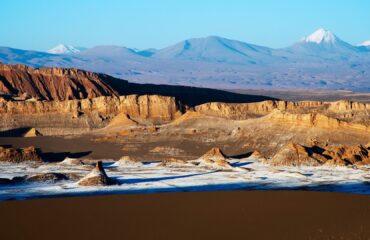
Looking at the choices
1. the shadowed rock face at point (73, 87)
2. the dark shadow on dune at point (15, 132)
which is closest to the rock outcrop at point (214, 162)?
the dark shadow on dune at point (15, 132)

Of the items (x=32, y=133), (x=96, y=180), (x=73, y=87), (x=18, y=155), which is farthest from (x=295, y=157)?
(x=73, y=87)

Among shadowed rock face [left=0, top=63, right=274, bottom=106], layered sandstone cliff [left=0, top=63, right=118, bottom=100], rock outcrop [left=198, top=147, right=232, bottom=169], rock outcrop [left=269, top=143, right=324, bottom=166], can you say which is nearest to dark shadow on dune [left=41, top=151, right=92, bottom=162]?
rock outcrop [left=198, top=147, right=232, bottom=169]

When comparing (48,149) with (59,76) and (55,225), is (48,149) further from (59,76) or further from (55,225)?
(59,76)

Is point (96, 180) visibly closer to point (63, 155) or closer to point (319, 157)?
point (319, 157)

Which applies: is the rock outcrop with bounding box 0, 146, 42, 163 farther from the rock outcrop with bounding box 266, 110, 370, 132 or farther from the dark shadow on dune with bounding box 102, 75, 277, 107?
the dark shadow on dune with bounding box 102, 75, 277, 107

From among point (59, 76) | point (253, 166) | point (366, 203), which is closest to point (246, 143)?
point (253, 166)
